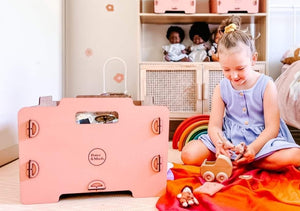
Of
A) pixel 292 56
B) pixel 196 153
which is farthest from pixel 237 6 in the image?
pixel 196 153

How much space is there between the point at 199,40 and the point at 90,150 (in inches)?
53.7

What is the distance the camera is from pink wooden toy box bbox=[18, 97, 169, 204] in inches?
33.0

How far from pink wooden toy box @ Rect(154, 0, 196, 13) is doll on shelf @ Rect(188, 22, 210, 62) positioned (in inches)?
8.7

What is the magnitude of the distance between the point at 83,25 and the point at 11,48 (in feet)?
2.88

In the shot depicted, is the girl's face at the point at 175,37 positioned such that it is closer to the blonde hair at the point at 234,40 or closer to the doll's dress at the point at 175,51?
the doll's dress at the point at 175,51

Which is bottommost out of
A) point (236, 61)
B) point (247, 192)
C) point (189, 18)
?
point (247, 192)

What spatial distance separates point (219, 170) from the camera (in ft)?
3.11

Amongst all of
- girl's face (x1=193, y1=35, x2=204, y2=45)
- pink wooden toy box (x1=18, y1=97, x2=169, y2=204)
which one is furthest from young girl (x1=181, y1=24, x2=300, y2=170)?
girl's face (x1=193, y1=35, x2=204, y2=45)

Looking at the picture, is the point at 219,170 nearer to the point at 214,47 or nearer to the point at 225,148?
the point at 225,148

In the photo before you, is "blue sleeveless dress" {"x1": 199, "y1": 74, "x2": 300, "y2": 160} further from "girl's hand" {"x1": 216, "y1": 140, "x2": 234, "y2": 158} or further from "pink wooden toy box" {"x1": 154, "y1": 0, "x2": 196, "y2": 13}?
"pink wooden toy box" {"x1": 154, "y1": 0, "x2": 196, "y2": 13}

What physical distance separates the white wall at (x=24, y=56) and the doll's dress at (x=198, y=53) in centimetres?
84

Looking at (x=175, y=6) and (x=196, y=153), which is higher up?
(x=175, y=6)

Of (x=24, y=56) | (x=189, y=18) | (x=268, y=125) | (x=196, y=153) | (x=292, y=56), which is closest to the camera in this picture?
(x=268, y=125)

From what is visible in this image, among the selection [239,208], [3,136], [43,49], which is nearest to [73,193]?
[239,208]
